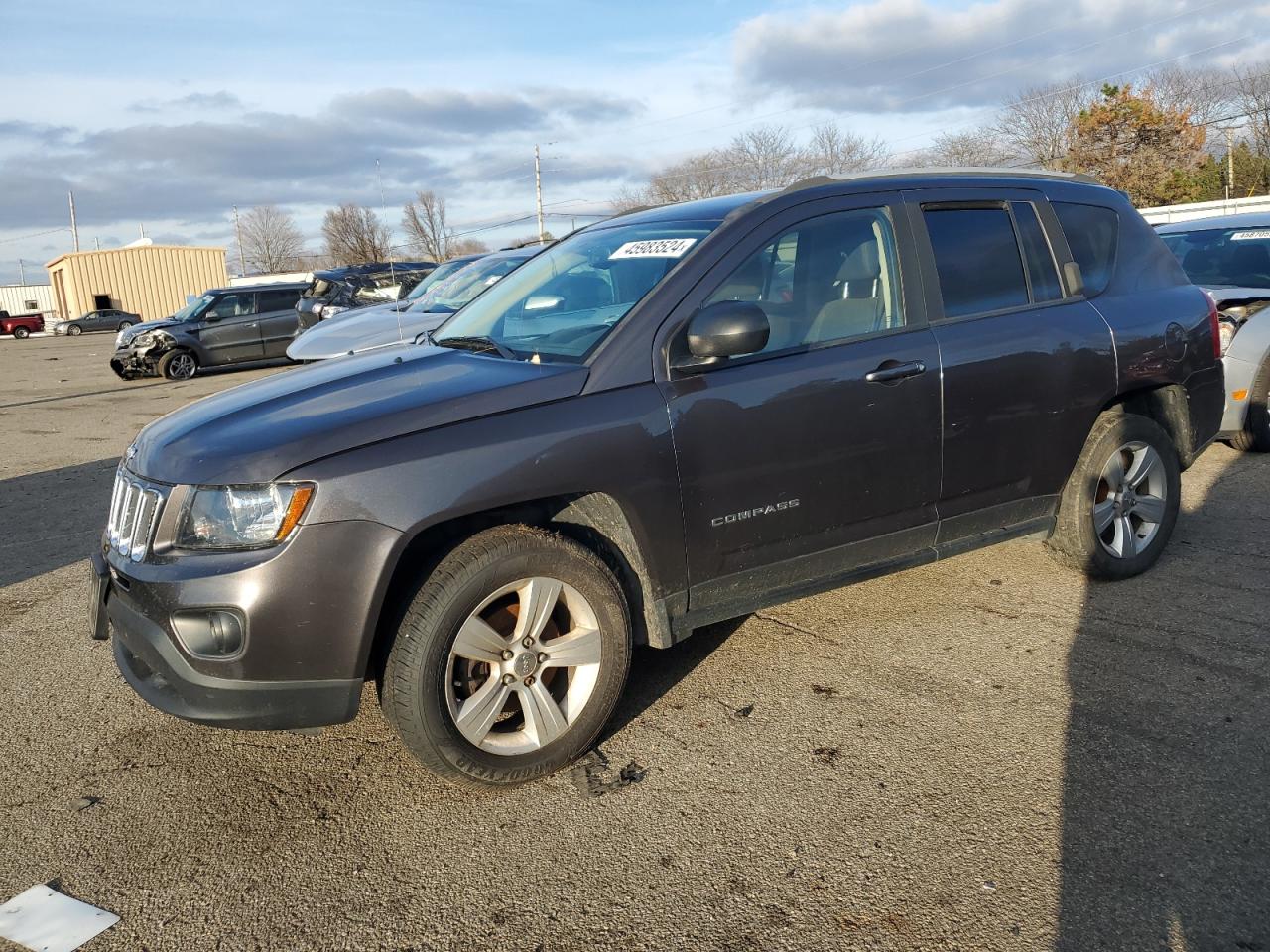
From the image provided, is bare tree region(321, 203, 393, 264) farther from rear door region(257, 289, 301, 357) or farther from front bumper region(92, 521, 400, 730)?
front bumper region(92, 521, 400, 730)

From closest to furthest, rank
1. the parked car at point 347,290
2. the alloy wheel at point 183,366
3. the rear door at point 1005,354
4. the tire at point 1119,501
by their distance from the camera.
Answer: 1. the rear door at point 1005,354
2. the tire at point 1119,501
3. the parked car at point 347,290
4. the alloy wheel at point 183,366

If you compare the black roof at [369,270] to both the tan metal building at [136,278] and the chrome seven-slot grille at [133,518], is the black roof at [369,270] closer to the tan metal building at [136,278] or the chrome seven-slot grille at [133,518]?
the chrome seven-slot grille at [133,518]

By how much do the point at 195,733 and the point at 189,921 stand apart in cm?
118

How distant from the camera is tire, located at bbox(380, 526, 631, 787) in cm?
297

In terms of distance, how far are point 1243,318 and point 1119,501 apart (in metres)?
3.39

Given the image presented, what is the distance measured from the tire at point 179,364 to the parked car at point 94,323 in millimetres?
34146

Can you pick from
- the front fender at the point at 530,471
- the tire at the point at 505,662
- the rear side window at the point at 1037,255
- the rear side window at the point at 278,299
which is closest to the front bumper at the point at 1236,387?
the rear side window at the point at 1037,255

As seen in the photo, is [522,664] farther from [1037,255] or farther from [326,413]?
[1037,255]

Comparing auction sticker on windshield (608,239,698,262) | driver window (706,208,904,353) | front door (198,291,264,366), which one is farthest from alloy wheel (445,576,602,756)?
front door (198,291,264,366)

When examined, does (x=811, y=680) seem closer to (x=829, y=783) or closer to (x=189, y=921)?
(x=829, y=783)

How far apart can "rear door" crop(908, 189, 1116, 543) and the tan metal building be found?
215ft

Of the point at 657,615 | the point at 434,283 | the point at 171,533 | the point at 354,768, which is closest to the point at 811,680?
the point at 657,615

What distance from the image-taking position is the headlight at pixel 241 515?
2.82 metres

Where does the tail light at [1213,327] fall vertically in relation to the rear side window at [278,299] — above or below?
below
